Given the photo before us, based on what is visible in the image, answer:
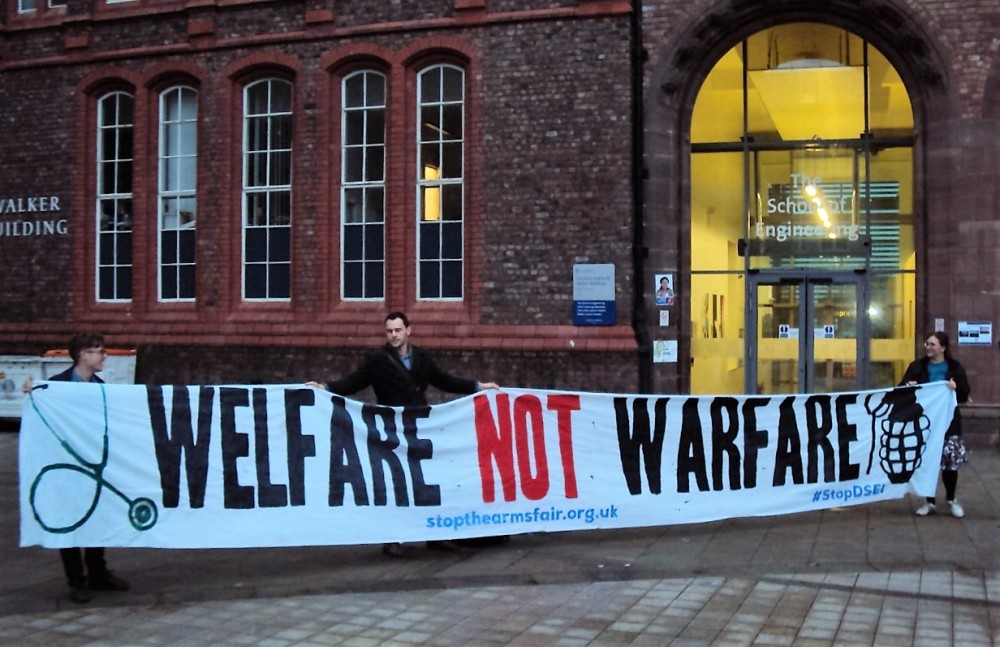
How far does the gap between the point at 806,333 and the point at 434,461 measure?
8.54m

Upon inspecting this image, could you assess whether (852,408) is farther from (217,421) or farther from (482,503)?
(217,421)

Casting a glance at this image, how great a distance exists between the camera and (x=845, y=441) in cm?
948

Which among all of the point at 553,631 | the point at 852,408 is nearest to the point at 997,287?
the point at 852,408

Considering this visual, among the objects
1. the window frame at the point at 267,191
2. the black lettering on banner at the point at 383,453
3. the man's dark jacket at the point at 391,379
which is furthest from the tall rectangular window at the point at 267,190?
the black lettering on banner at the point at 383,453

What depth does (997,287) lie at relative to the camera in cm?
1412

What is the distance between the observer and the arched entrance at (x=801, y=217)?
15.1 meters

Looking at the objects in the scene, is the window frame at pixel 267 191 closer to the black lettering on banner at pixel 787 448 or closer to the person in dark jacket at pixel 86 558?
the person in dark jacket at pixel 86 558

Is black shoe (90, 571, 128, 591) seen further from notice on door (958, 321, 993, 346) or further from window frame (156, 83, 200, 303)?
notice on door (958, 321, 993, 346)

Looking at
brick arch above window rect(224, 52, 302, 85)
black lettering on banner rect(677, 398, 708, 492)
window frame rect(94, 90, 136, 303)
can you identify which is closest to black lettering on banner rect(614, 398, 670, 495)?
black lettering on banner rect(677, 398, 708, 492)

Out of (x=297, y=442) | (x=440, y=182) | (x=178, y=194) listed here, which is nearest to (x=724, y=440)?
(x=297, y=442)

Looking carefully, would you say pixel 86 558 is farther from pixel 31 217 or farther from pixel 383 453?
pixel 31 217

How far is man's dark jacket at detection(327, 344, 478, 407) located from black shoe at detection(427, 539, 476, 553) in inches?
43.1

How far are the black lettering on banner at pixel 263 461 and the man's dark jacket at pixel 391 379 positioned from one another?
598 millimetres

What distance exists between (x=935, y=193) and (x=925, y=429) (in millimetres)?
5852
